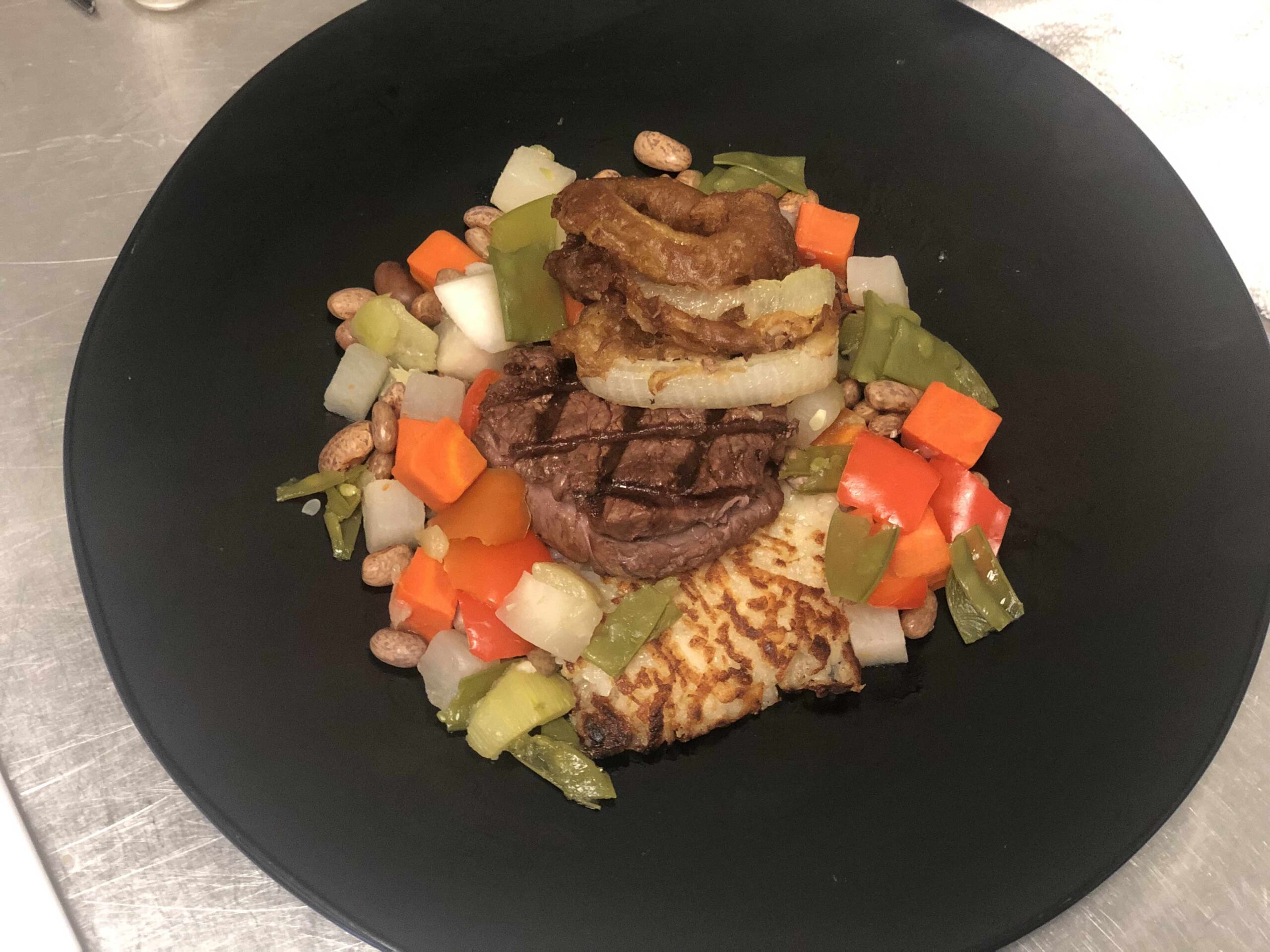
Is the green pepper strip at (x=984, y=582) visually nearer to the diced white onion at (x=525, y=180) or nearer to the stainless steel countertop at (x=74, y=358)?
the stainless steel countertop at (x=74, y=358)

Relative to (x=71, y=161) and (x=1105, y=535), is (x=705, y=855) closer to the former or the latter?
(x=1105, y=535)

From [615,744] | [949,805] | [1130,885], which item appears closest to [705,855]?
[615,744]

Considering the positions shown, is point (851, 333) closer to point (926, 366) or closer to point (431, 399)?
point (926, 366)

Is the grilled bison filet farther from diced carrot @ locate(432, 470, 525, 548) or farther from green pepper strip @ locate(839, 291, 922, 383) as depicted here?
green pepper strip @ locate(839, 291, 922, 383)

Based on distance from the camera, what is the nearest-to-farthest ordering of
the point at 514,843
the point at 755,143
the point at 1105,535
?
the point at 514,843 < the point at 1105,535 < the point at 755,143

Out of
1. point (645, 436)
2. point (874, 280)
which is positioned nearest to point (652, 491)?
point (645, 436)

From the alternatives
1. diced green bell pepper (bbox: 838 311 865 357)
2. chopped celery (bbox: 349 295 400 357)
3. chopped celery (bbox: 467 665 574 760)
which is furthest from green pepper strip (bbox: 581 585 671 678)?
chopped celery (bbox: 349 295 400 357)
